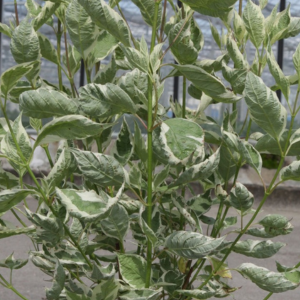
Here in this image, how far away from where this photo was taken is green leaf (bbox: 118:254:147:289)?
1.56 feet

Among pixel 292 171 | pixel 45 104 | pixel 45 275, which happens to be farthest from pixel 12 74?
pixel 45 275

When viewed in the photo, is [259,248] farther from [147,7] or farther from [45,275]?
[45,275]

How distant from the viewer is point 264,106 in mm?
434

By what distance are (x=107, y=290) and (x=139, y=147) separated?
130 mm

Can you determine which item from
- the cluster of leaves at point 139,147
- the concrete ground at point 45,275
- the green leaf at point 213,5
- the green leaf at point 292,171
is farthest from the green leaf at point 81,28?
the concrete ground at point 45,275

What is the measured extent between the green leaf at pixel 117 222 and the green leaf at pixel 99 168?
49 mm

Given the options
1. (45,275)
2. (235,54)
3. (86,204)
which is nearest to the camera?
(86,204)

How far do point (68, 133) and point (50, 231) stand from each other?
108 mm

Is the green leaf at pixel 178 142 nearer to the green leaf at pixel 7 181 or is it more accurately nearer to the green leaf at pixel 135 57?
the green leaf at pixel 135 57

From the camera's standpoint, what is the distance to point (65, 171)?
507 millimetres

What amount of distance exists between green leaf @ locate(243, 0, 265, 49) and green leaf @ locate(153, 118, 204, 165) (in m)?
0.14

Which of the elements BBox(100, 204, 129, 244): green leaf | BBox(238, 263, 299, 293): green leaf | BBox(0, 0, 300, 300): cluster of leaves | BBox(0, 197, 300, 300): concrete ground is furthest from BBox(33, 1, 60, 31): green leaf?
BBox(0, 197, 300, 300): concrete ground

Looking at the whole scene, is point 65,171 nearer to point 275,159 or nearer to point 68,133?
point 68,133

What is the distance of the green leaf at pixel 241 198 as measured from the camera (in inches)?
18.5
